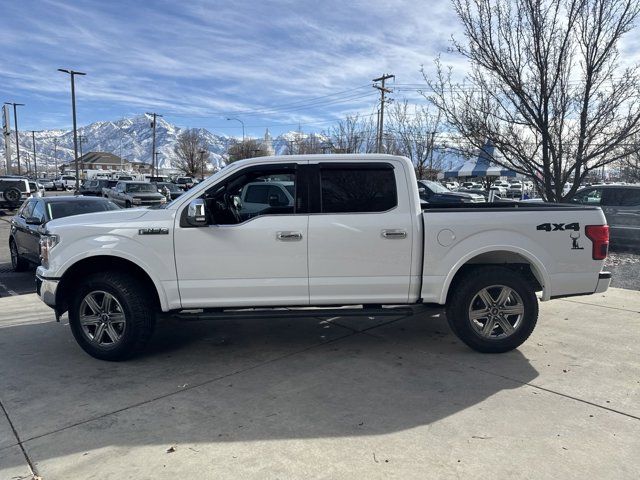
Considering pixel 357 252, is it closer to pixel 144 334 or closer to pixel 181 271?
pixel 181 271

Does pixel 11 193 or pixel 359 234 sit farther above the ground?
pixel 11 193

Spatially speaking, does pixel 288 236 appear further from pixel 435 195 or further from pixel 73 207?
pixel 435 195

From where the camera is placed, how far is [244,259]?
15.4 ft

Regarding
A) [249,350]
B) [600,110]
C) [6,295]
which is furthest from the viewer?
[600,110]

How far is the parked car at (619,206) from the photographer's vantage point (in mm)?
11000

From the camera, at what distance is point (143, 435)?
350 cm

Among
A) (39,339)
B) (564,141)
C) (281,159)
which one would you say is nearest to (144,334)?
(39,339)

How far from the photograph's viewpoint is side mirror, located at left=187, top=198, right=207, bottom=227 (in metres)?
4.49

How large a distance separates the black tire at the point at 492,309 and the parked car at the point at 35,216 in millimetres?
7425

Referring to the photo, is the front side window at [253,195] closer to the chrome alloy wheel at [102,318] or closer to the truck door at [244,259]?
the truck door at [244,259]

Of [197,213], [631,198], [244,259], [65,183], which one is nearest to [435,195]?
[631,198]

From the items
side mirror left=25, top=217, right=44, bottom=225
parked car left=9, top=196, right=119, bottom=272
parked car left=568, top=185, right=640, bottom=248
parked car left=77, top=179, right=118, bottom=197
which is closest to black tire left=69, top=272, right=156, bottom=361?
parked car left=9, top=196, right=119, bottom=272

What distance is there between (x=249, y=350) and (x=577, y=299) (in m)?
5.07

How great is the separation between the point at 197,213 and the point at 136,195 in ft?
68.4
